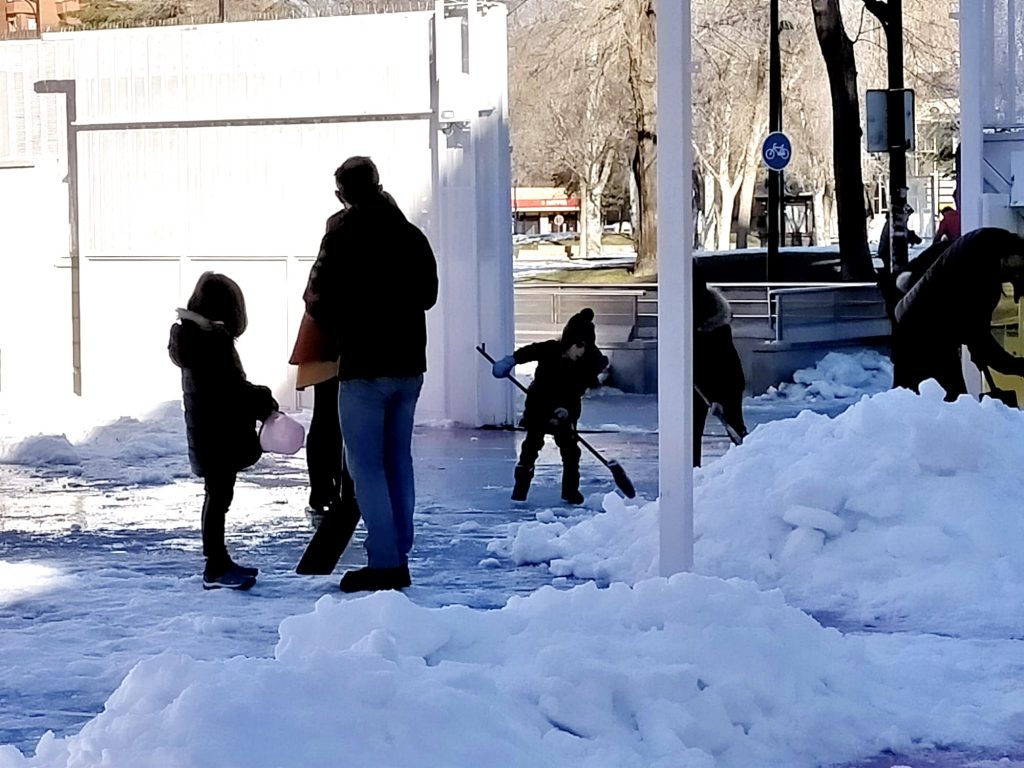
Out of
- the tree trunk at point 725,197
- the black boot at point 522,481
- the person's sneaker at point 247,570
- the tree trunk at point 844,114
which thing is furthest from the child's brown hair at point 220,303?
the tree trunk at point 725,197

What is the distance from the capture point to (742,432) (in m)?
10.7

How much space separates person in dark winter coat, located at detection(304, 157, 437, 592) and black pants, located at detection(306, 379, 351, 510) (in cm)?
144

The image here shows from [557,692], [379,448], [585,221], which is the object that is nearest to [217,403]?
[379,448]

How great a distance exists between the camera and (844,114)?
1121 inches

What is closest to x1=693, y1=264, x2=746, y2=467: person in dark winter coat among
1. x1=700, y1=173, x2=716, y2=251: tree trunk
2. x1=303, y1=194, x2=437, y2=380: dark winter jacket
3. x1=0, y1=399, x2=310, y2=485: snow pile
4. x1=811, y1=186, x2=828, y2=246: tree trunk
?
x1=303, y1=194, x2=437, y2=380: dark winter jacket

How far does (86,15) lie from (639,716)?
1658 inches

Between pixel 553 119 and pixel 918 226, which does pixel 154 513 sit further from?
pixel 918 226

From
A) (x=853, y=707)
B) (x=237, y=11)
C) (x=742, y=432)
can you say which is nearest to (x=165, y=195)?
(x=742, y=432)

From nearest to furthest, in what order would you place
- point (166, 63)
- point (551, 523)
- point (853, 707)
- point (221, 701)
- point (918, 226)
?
point (221, 701) → point (853, 707) → point (551, 523) → point (166, 63) → point (918, 226)

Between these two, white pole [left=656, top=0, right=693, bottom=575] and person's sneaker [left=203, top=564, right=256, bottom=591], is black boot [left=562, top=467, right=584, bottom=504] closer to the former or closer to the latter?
person's sneaker [left=203, top=564, right=256, bottom=591]

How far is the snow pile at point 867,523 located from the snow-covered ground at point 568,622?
1cm

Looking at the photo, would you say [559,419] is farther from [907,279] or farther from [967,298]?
[967,298]

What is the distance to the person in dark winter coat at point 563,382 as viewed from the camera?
32.5ft

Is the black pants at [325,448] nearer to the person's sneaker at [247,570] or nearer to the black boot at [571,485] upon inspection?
the person's sneaker at [247,570]
